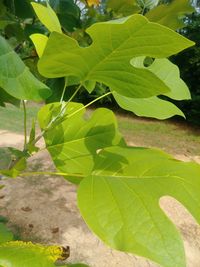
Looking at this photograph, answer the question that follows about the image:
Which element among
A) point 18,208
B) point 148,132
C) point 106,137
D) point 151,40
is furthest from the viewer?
point 148,132

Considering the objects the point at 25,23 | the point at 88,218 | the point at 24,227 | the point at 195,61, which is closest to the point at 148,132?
the point at 195,61

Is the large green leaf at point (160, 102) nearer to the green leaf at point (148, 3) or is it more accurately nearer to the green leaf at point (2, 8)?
the green leaf at point (148, 3)

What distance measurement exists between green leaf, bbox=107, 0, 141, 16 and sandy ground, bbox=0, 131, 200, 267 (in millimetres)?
1822

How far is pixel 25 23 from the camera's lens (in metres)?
0.93

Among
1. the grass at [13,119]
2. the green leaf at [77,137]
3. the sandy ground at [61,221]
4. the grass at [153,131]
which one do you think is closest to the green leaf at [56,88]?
the green leaf at [77,137]

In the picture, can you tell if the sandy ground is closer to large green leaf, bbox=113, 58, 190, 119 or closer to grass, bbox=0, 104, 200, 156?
large green leaf, bbox=113, 58, 190, 119

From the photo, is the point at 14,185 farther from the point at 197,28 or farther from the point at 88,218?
the point at 197,28

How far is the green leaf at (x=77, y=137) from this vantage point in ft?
2.01

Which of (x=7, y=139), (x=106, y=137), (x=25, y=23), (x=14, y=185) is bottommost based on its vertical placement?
(x=7, y=139)

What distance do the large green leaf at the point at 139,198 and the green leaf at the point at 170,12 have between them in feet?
0.94

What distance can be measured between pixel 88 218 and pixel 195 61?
22.6 feet

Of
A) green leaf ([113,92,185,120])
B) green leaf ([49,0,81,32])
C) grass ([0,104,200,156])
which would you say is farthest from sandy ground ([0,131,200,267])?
grass ([0,104,200,156])

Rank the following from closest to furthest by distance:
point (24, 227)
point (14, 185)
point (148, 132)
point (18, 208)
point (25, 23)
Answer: point (25, 23) → point (24, 227) → point (18, 208) → point (14, 185) → point (148, 132)

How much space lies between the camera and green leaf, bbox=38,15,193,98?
0.41m
